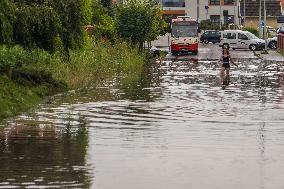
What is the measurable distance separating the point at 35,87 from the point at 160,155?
12360 mm

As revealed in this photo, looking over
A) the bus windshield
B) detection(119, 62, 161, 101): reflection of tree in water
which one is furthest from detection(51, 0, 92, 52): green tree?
the bus windshield

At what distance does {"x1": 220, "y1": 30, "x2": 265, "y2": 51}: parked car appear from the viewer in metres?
81.4

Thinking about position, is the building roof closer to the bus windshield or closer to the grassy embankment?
the bus windshield

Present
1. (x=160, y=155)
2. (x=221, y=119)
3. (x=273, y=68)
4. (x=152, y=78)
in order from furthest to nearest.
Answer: (x=273, y=68) → (x=152, y=78) → (x=221, y=119) → (x=160, y=155)

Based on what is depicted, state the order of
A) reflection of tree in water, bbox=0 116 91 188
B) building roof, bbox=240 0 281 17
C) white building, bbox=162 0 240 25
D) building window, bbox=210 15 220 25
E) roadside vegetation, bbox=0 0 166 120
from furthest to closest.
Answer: white building, bbox=162 0 240 25 < building window, bbox=210 15 220 25 < building roof, bbox=240 0 281 17 < roadside vegetation, bbox=0 0 166 120 < reflection of tree in water, bbox=0 116 91 188

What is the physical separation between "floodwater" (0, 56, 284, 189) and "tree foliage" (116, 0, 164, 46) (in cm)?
2780

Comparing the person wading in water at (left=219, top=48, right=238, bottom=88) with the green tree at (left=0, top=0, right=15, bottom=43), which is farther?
the person wading in water at (left=219, top=48, right=238, bottom=88)

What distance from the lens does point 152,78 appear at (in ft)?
133

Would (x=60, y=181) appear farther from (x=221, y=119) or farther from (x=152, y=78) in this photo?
(x=152, y=78)

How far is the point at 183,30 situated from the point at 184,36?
120 cm

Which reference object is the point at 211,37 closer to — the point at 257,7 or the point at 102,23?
the point at 102,23

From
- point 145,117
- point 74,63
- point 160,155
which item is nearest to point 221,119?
point 145,117

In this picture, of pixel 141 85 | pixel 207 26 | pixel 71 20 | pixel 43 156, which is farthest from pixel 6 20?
pixel 207 26

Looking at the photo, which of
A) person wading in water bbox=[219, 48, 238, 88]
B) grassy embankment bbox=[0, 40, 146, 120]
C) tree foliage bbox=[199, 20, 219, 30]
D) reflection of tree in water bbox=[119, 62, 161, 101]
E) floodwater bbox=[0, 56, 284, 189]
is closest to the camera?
floodwater bbox=[0, 56, 284, 189]
